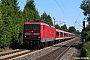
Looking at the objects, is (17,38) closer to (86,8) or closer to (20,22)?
(20,22)

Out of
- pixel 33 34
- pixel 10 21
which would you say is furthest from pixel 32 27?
pixel 10 21

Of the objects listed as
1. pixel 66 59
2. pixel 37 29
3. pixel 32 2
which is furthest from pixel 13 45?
pixel 32 2

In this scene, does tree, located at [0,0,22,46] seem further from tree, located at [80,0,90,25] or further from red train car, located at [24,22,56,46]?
tree, located at [80,0,90,25]

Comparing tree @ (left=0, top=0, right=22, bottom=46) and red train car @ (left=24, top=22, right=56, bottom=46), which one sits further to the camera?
red train car @ (left=24, top=22, right=56, bottom=46)

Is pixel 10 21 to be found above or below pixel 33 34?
above

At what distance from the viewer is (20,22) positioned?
3556 centimetres

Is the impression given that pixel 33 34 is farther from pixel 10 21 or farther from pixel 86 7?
pixel 86 7

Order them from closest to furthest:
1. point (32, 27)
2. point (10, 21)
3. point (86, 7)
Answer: point (10, 21) → point (32, 27) → point (86, 7)

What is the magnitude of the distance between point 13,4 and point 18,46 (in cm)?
638

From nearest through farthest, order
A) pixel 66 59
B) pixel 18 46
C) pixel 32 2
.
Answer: pixel 66 59
pixel 18 46
pixel 32 2

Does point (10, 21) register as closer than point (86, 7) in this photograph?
Yes

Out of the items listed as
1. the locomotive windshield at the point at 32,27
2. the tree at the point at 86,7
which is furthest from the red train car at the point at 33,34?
the tree at the point at 86,7

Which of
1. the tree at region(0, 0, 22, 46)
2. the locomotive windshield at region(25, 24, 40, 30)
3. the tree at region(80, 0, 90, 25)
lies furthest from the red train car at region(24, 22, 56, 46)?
the tree at region(80, 0, 90, 25)

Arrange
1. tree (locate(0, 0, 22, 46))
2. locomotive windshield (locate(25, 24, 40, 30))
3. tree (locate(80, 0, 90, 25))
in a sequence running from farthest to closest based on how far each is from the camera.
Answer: tree (locate(80, 0, 90, 25))
locomotive windshield (locate(25, 24, 40, 30))
tree (locate(0, 0, 22, 46))
